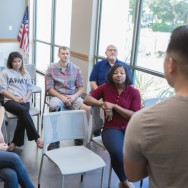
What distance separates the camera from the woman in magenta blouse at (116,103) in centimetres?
237

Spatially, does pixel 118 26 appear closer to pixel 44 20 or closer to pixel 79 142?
pixel 79 142

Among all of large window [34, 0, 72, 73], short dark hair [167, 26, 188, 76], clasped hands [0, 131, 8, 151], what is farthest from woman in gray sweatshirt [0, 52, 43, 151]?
large window [34, 0, 72, 73]

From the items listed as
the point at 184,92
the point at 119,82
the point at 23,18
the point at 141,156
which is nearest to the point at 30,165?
the point at 119,82

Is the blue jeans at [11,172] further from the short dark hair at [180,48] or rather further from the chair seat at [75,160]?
the short dark hair at [180,48]

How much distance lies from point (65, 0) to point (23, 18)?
82.7 inches

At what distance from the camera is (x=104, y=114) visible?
257 centimetres

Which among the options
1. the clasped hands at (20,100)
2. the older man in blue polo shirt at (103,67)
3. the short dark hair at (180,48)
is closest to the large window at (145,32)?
the older man in blue polo shirt at (103,67)

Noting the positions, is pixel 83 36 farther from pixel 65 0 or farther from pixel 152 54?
pixel 152 54

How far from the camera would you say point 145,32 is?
4109mm

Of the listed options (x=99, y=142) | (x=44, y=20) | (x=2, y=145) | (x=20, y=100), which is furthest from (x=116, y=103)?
(x=44, y=20)

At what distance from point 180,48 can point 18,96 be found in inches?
113

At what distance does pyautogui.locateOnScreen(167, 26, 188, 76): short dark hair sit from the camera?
2.40 feet

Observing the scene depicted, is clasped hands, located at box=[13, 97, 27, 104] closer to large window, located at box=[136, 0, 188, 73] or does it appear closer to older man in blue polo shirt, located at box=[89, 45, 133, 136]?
older man in blue polo shirt, located at box=[89, 45, 133, 136]

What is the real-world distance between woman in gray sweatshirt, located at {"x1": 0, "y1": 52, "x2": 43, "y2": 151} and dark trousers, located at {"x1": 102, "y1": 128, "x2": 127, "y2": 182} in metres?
0.97
